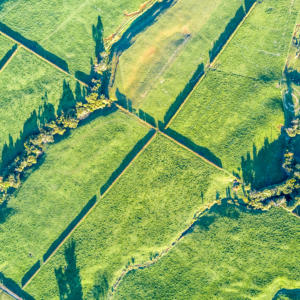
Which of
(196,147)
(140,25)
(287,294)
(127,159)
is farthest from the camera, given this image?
(140,25)

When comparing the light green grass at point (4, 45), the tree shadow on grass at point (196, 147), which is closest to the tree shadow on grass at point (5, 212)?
the light green grass at point (4, 45)

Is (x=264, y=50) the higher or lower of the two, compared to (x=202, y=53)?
lower

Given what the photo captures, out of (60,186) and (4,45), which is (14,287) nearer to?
(60,186)

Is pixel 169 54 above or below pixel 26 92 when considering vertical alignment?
below

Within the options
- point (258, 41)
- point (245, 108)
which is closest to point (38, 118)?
point (245, 108)

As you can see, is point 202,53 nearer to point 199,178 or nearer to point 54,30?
point 199,178

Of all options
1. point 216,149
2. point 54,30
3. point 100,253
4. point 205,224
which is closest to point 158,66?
point 216,149
